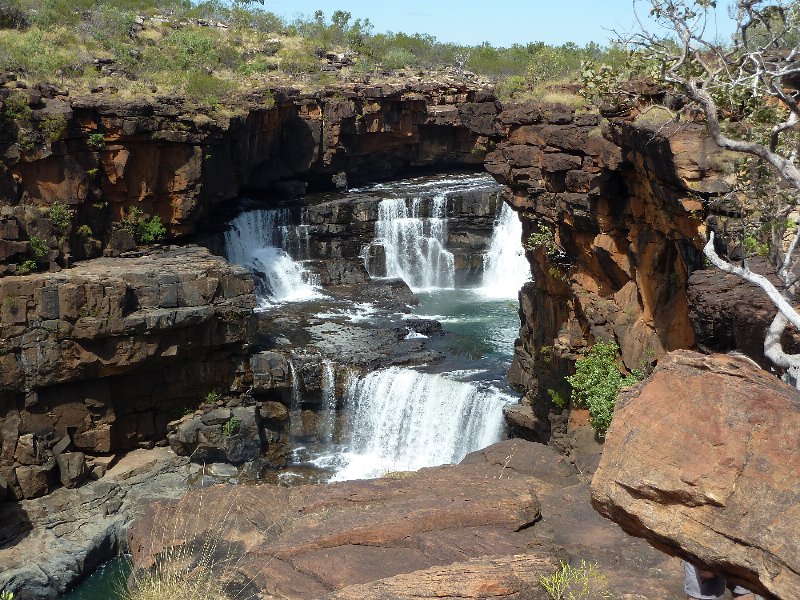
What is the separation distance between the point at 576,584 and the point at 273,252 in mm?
27977

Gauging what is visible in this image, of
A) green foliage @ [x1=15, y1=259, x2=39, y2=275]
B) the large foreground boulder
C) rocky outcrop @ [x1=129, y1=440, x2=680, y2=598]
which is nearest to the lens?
the large foreground boulder

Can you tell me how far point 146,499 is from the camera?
20328mm

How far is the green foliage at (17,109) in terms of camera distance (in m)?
22.7

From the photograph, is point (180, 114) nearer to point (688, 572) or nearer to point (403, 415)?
point (403, 415)

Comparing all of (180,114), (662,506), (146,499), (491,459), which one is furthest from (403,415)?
(662,506)

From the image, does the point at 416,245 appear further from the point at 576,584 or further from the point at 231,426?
the point at 576,584

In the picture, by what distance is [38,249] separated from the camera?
74.0 feet

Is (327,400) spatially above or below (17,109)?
below

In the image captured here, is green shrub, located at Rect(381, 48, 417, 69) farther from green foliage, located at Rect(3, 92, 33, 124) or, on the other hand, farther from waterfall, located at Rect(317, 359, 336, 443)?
waterfall, located at Rect(317, 359, 336, 443)

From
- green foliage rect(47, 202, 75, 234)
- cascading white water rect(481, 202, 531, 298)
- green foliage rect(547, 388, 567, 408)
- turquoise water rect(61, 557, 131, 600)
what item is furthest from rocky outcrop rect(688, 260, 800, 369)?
cascading white water rect(481, 202, 531, 298)

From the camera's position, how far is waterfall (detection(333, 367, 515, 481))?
72.1 feet

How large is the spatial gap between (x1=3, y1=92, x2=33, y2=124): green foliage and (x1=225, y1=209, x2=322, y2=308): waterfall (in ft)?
34.8

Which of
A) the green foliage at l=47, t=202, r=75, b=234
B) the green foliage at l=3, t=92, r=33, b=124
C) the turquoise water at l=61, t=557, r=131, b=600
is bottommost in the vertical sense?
the turquoise water at l=61, t=557, r=131, b=600

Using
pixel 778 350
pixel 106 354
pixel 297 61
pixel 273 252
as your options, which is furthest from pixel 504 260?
pixel 778 350
